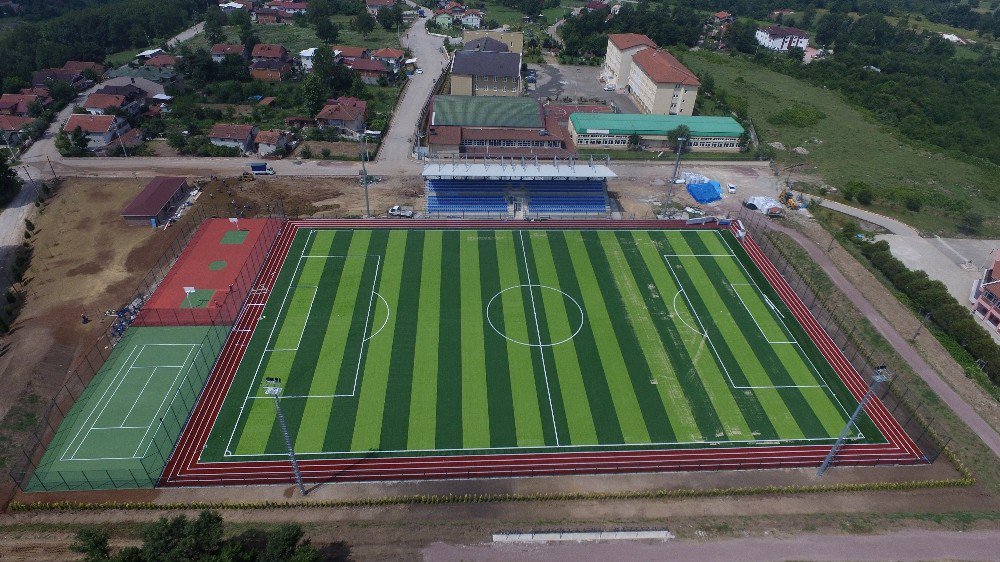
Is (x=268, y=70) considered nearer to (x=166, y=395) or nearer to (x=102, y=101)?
(x=102, y=101)

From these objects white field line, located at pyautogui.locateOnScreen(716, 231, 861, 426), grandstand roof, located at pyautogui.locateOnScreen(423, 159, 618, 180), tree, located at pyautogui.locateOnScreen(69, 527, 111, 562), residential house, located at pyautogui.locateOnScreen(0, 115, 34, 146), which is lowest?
residential house, located at pyautogui.locateOnScreen(0, 115, 34, 146)

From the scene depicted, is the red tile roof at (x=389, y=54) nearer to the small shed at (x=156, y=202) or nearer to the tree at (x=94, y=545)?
the small shed at (x=156, y=202)

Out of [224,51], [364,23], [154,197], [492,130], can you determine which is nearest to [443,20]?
[364,23]

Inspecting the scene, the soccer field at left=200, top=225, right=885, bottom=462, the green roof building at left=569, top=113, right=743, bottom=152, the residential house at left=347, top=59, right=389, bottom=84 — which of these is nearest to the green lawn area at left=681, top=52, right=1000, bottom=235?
the green roof building at left=569, top=113, right=743, bottom=152

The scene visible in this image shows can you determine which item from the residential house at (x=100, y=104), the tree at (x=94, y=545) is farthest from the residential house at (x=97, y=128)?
the tree at (x=94, y=545)

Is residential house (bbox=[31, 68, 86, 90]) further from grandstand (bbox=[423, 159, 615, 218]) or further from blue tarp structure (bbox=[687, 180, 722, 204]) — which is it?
blue tarp structure (bbox=[687, 180, 722, 204])

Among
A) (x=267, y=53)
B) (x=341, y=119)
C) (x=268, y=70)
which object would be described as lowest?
(x=268, y=70)
